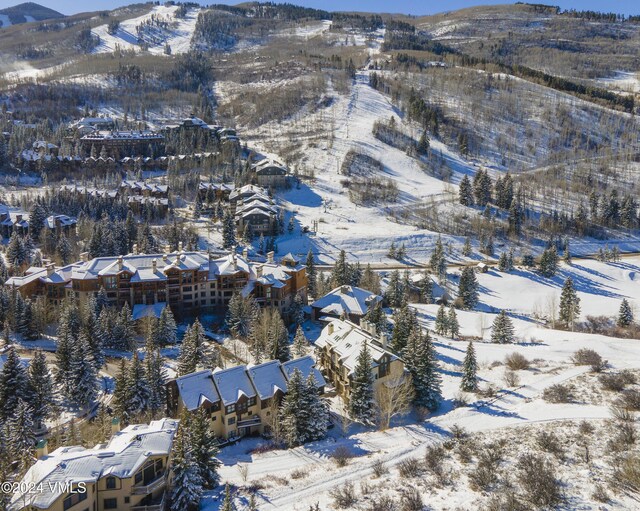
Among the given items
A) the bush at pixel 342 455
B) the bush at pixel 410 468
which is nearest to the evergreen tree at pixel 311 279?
the bush at pixel 342 455

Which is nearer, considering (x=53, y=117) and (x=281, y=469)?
(x=281, y=469)

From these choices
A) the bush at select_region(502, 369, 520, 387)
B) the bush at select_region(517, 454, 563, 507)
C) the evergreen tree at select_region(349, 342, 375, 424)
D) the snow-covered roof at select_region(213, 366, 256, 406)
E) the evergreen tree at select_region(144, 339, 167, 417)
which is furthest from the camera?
the bush at select_region(502, 369, 520, 387)

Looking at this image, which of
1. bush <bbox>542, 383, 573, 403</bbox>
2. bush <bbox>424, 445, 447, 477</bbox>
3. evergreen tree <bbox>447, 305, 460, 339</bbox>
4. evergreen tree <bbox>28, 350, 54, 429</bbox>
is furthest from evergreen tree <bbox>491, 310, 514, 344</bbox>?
evergreen tree <bbox>28, 350, 54, 429</bbox>

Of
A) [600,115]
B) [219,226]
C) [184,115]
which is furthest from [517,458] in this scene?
[600,115]

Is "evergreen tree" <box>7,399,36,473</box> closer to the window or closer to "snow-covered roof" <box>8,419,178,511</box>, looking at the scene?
"snow-covered roof" <box>8,419,178,511</box>

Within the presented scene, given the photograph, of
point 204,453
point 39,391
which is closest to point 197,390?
point 204,453

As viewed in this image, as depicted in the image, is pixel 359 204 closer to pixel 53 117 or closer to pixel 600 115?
pixel 53 117
